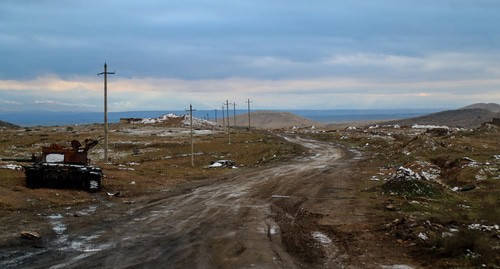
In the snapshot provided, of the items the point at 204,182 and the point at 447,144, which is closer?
the point at 204,182

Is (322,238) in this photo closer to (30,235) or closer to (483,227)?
(483,227)

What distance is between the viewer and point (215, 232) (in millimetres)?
14570

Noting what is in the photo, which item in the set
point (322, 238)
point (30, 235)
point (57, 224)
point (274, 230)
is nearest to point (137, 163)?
point (57, 224)

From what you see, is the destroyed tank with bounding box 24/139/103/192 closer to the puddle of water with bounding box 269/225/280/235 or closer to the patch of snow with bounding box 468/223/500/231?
the puddle of water with bounding box 269/225/280/235

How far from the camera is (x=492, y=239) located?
1224 centimetres

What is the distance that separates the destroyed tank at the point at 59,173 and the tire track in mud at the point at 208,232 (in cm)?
348

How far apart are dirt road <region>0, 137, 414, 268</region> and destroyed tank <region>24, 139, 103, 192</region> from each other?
5.94ft

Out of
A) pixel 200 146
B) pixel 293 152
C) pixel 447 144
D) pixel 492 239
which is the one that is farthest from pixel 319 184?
pixel 200 146

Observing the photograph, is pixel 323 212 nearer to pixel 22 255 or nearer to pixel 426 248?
pixel 426 248

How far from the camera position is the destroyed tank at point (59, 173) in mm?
22500

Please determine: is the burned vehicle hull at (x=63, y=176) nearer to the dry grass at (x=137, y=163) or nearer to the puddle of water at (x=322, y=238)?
the dry grass at (x=137, y=163)

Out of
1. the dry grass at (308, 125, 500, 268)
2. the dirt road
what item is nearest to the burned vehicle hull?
the dirt road

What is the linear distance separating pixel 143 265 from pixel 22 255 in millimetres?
3411

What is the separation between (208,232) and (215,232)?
22 centimetres
